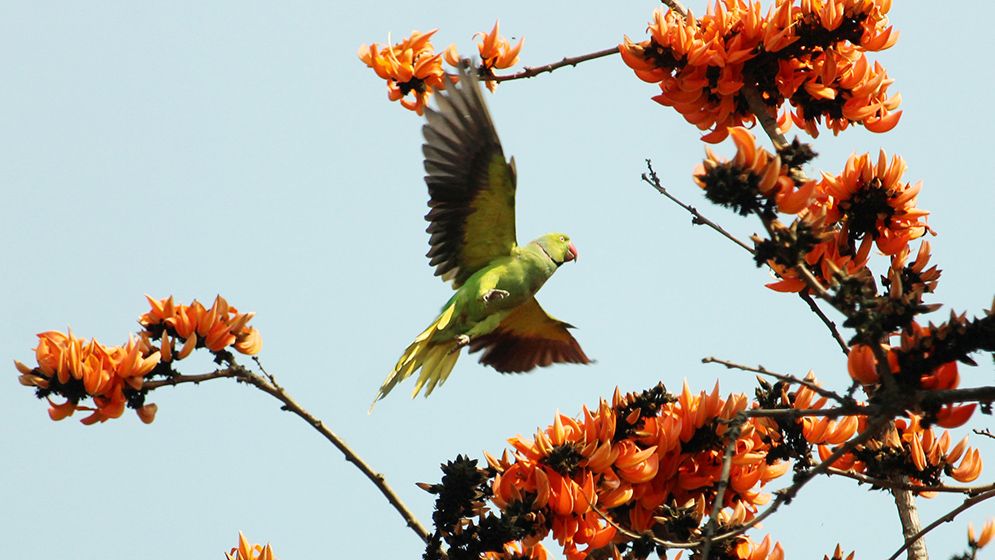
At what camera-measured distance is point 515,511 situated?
3568 millimetres

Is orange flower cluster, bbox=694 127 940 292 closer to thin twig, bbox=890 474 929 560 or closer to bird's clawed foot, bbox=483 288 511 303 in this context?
thin twig, bbox=890 474 929 560

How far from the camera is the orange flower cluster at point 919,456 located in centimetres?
374

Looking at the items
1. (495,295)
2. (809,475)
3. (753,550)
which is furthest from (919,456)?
(495,295)

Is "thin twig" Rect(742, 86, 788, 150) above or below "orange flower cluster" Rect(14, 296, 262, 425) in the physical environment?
above

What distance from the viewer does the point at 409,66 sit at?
518 cm

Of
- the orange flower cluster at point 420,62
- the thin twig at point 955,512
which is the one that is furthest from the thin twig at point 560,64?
the thin twig at point 955,512

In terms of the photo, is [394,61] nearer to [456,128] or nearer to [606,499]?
[456,128]

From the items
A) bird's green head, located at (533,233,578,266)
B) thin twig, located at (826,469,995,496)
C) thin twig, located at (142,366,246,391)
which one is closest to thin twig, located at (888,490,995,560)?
thin twig, located at (826,469,995,496)

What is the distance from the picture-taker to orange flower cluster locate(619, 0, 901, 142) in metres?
4.15

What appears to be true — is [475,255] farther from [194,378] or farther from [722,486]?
[722,486]

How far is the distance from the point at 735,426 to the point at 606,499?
1.23m

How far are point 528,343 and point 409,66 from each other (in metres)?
2.62

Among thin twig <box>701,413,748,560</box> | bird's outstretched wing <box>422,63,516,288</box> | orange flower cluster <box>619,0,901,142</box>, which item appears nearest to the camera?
thin twig <box>701,413,748,560</box>

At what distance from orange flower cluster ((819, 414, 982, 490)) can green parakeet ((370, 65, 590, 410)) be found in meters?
2.90
